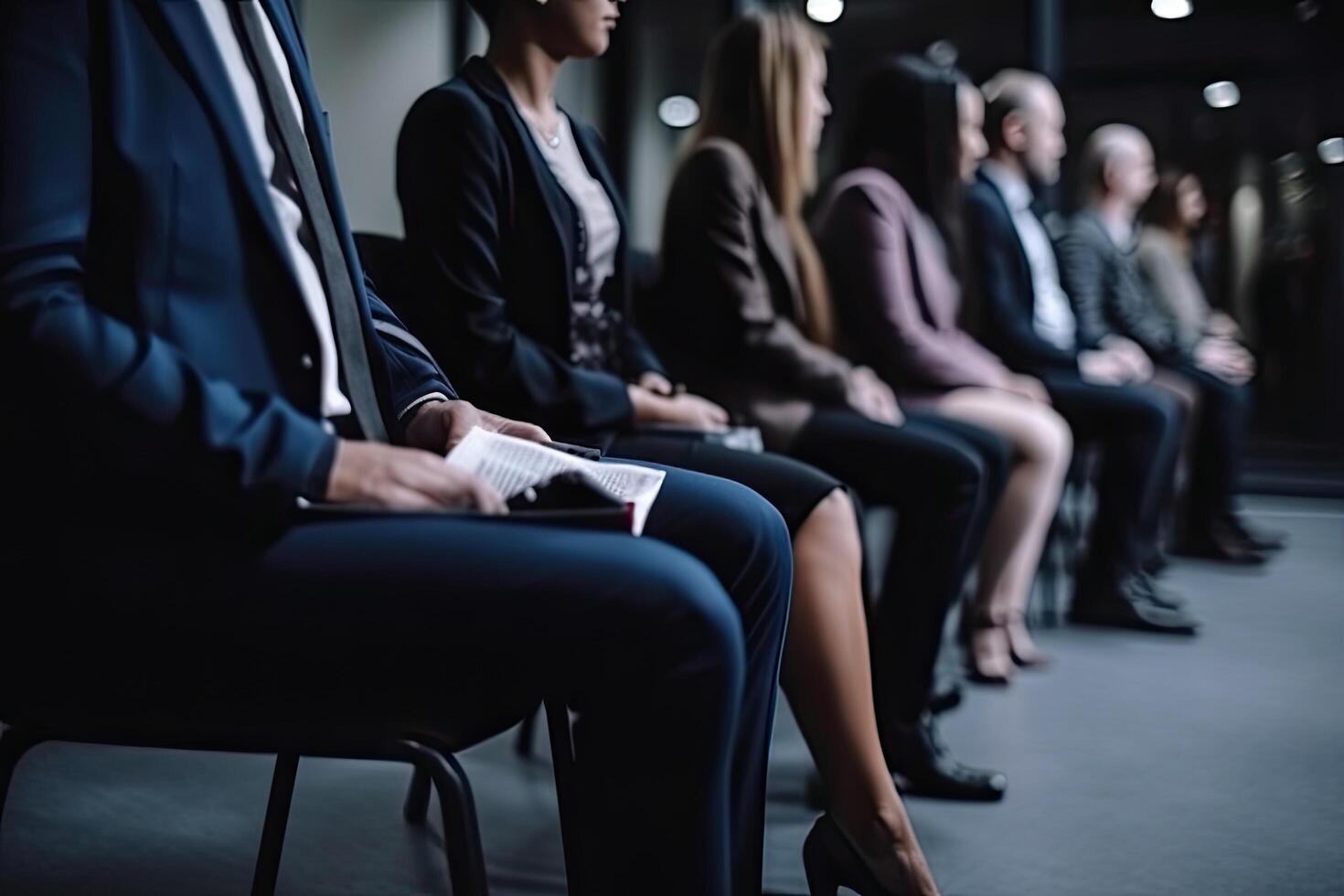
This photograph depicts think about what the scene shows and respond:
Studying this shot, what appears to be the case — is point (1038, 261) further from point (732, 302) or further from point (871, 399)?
point (732, 302)

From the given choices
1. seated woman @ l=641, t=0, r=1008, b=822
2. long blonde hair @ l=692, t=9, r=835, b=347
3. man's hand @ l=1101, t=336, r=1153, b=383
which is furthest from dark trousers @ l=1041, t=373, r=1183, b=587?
long blonde hair @ l=692, t=9, r=835, b=347

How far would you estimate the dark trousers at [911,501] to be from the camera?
2172 mm

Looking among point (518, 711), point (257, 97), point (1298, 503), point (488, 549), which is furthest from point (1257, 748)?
point (257, 97)

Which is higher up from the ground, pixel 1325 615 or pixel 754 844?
pixel 754 844

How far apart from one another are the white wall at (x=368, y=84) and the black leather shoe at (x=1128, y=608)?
2159mm

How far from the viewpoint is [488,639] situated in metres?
0.82

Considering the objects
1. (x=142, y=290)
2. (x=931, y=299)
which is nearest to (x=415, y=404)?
(x=142, y=290)

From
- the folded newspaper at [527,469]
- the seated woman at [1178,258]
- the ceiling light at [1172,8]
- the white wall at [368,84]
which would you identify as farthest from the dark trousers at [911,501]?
the seated woman at [1178,258]

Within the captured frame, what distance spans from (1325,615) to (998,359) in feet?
3.65

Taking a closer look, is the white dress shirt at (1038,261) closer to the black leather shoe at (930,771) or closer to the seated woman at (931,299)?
the seated woman at (931,299)

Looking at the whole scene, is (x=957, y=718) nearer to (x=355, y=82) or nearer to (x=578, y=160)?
(x=578, y=160)

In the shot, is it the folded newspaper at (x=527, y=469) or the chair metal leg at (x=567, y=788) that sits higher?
the folded newspaper at (x=527, y=469)

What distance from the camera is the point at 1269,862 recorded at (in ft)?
5.57

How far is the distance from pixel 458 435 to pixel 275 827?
494mm
